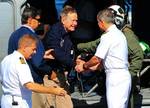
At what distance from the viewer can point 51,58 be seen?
7055mm

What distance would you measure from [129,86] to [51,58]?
96cm

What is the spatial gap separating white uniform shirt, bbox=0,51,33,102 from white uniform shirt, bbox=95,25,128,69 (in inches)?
44.9

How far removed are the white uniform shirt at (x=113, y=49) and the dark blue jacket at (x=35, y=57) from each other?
24.2 inches

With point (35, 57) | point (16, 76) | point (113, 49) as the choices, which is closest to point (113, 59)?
point (113, 49)

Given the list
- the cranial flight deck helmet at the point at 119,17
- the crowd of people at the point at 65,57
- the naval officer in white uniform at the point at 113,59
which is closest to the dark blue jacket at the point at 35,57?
the crowd of people at the point at 65,57

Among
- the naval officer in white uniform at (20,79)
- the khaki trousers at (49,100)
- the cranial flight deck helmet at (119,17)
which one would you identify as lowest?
the khaki trousers at (49,100)

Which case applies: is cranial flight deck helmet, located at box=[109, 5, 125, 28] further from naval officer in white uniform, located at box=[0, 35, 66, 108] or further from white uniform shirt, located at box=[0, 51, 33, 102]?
white uniform shirt, located at box=[0, 51, 33, 102]

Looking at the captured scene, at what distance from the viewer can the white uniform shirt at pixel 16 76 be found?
5.93 m

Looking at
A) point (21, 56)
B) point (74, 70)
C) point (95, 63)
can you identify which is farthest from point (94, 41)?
point (21, 56)

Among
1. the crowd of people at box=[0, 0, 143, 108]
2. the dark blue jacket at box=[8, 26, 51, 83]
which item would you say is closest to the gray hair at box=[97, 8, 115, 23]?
the crowd of people at box=[0, 0, 143, 108]

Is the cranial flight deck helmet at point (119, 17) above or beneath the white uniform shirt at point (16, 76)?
above

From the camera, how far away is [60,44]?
693cm

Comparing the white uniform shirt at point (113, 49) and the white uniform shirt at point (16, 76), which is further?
the white uniform shirt at point (113, 49)

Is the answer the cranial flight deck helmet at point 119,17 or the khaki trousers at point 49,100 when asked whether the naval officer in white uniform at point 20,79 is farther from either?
the cranial flight deck helmet at point 119,17
